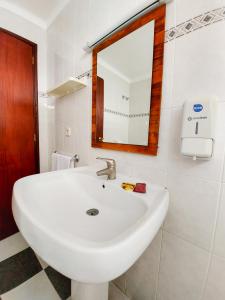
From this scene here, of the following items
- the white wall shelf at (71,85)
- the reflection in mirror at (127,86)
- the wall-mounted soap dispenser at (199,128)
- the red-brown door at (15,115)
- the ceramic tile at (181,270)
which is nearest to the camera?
the wall-mounted soap dispenser at (199,128)

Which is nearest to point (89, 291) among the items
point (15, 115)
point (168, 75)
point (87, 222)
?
point (87, 222)

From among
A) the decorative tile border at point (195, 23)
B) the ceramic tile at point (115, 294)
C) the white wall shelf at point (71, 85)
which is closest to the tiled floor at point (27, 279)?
the ceramic tile at point (115, 294)

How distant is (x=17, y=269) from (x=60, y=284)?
0.38m

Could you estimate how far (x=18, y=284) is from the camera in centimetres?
99

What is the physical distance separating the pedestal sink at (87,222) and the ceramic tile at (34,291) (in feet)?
1.17

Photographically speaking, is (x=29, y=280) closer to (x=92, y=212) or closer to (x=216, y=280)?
(x=92, y=212)

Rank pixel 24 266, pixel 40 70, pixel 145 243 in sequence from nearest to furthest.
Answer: pixel 145 243 → pixel 24 266 → pixel 40 70

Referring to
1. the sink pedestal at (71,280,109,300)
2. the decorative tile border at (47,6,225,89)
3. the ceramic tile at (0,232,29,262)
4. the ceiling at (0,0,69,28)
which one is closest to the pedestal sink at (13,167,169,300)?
the sink pedestal at (71,280,109,300)

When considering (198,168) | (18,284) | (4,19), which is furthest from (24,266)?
(4,19)

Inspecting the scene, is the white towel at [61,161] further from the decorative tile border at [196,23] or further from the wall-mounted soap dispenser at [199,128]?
the decorative tile border at [196,23]

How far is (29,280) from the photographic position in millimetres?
1021

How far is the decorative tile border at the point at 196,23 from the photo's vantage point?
0.53 m

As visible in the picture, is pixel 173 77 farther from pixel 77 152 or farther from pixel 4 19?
pixel 4 19

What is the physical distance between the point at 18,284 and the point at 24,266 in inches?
5.8
